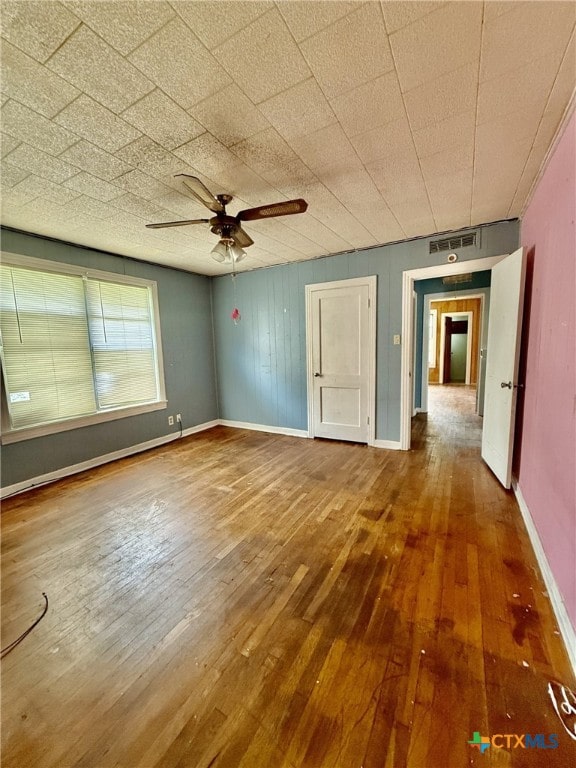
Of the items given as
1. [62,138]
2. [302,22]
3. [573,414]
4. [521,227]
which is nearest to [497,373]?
[521,227]

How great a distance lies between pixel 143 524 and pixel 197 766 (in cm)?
164

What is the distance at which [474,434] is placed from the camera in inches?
168

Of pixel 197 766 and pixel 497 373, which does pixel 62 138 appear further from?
pixel 497 373

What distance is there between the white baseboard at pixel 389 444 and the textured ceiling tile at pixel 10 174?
410 cm

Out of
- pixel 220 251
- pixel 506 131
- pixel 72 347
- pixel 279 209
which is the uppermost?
pixel 506 131

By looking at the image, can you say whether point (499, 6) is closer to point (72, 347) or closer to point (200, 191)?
point (200, 191)

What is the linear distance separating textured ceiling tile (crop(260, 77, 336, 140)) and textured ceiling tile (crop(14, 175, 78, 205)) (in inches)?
65.4

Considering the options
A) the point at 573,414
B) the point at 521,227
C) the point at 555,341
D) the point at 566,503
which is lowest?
the point at 566,503

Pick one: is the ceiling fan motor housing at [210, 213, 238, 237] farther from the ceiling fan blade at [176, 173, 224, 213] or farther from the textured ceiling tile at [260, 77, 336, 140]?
the textured ceiling tile at [260, 77, 336, 140]

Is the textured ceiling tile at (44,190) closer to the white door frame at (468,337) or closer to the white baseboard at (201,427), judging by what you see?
the white baseboard at (201,427)

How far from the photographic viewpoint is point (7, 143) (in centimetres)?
164

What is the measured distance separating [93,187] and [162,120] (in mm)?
974

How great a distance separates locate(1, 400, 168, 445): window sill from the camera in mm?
2875

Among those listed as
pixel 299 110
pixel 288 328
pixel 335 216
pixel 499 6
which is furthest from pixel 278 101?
pixel 288 328
